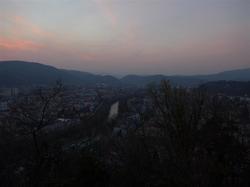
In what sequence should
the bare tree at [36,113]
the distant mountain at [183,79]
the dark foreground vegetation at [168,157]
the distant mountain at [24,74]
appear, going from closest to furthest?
the dark foreground vegetation at [168,157] < the bare tree at [36,113] < the distant mountain at [183,79] < the distant mountain at [24,74]

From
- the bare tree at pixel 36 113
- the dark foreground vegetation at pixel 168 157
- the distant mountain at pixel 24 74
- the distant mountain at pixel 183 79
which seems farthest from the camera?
the distant mountain at pixel 24 74

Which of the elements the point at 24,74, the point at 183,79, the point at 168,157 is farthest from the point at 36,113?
the point at 24,74

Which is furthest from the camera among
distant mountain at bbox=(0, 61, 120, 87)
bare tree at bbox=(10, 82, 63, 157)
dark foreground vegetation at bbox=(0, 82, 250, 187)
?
distant mountain at bbox=(0, 61, 120, 87)

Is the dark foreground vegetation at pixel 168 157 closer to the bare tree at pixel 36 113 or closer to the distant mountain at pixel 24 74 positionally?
the bare tree at pixel 36 113

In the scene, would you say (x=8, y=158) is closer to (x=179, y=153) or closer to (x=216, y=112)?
(x=179, y=153)

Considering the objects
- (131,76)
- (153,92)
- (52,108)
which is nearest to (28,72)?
(131,76)

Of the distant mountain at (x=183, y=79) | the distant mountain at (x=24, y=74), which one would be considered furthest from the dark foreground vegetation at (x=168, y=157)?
the distant mountain at (x=24, y=74)

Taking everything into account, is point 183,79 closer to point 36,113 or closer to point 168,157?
point 36,113

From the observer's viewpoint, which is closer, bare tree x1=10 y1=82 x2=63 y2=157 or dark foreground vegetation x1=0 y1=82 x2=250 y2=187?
dark foreground vegetation x1=0 y1=82 x2=250 y2=187

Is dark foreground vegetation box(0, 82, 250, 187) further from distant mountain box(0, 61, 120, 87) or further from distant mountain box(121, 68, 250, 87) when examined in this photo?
distant mountain box(0, 61, 120, 87)

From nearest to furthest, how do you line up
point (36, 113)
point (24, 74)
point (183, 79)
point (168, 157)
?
point (168, 157), point (36, 113), point (24, 74), point (183, 79)

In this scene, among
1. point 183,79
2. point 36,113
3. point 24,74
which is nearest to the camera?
point 36,113

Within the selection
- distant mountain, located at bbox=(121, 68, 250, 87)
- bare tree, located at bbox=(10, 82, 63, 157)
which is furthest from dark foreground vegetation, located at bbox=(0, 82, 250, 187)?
distant mountain, located at bbox=(121, 68, 250, 87)
